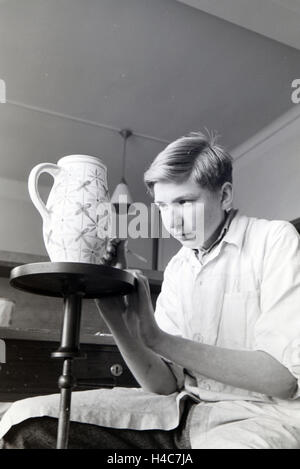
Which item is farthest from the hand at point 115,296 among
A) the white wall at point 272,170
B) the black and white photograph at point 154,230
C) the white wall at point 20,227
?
the white wall at point 20,227

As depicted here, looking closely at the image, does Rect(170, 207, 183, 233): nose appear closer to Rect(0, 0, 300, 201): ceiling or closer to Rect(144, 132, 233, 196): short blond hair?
Rect(144, 132, 233, 196): short blond hair

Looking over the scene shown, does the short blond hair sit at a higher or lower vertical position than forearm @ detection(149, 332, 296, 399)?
higher

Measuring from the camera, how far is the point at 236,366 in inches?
27.7

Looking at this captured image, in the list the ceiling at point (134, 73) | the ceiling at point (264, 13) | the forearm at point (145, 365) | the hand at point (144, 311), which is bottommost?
the forearm at point (145, 365)

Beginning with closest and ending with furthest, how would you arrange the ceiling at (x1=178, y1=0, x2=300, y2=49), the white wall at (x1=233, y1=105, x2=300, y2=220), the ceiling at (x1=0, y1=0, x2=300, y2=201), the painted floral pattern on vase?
the painted floral pattern on vase → the ceiling at (x1=178, y1=0, x2=300, y2=49) → the ceiling at (x1=0, y1=0, x2=300, y2=201) → the white wall at (x1=233, y1=105, x2=300, y2=220)

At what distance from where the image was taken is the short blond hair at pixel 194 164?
0.92 m

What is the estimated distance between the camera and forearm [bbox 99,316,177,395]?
2.61ft

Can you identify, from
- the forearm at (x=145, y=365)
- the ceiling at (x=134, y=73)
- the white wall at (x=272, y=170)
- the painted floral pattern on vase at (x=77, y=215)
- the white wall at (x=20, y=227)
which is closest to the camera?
the painted floral pattern on vase at (x=77, y=215)

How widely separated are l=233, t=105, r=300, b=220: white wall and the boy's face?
1.30 meters

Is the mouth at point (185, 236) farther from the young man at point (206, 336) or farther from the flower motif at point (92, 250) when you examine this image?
the flower motif at point (92, 250)

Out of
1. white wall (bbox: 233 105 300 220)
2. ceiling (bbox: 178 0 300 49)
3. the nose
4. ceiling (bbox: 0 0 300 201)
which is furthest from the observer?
white wall (bbox: 233 105 300 220)

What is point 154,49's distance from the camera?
1962mm

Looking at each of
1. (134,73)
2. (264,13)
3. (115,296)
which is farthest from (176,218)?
(134,73)

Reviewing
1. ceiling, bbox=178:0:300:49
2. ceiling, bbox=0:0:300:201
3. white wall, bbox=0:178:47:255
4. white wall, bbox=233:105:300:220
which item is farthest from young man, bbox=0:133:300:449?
white wall, bbox=0:178:47:255
